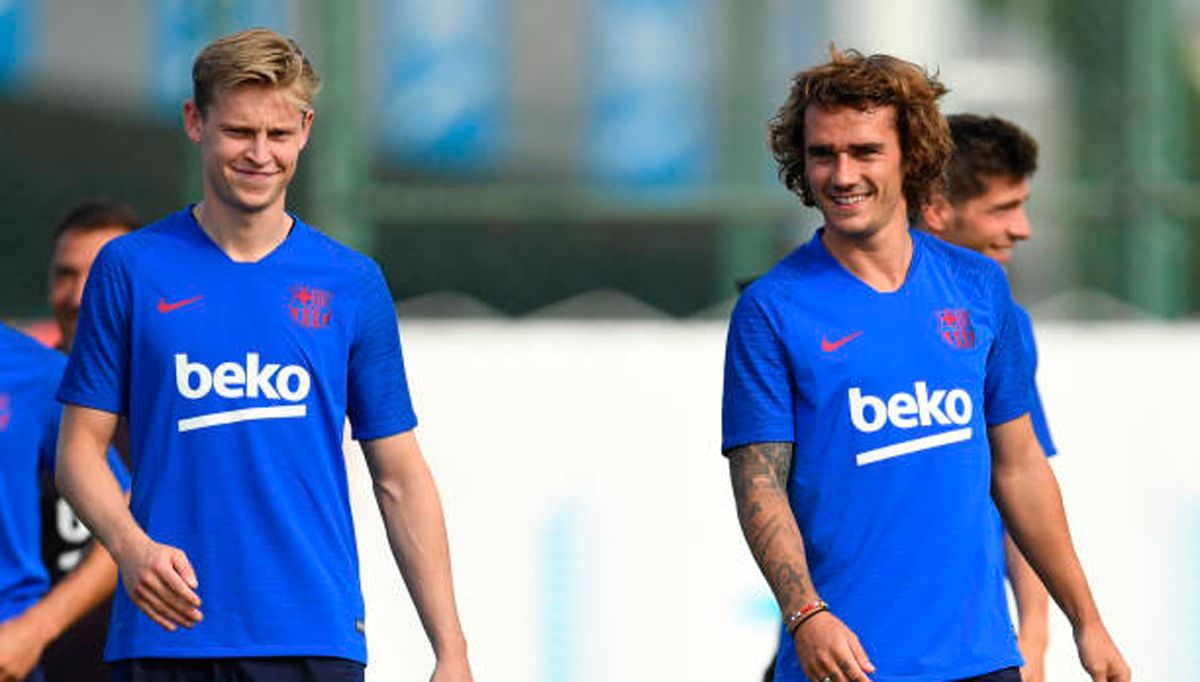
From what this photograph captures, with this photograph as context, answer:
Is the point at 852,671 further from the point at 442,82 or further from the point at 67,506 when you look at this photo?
the point at 442,82

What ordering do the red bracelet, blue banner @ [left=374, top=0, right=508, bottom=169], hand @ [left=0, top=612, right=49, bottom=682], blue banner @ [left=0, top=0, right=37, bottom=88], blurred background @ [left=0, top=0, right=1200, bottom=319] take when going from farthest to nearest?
1. blue banner @ [left=0, top=0, right=37, bottom=88]
2. blue banner @ [left=374, top=0, right=508, bottom=169]
3. blurred background @ [left=0, top=0, right=1200, bottom=319]
4. hand @ [left=0, top=612, right=49, bottom=682]
5. the red bracelet

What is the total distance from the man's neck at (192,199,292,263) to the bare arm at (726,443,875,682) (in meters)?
0.86

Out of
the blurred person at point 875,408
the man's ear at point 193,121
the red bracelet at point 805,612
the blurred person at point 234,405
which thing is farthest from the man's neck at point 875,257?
the man's ear at point 193,121

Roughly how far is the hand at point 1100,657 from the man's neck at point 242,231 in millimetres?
1571

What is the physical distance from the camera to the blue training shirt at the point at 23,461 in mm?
5453

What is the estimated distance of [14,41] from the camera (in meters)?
9.84

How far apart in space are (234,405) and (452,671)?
0.57m

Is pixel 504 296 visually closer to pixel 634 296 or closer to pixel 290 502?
pixel 634 296

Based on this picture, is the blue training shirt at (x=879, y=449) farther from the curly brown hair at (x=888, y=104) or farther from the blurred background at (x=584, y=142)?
the blurred background at (x=584, y=142)

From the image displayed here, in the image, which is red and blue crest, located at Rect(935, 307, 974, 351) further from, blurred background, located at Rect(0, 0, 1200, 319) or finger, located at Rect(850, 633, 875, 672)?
blurred background, located at Rect(0, 0, 1200, 319)

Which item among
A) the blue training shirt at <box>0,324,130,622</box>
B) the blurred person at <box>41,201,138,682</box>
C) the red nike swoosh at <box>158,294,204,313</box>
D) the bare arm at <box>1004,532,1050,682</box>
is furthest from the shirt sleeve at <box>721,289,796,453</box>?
the blurred person at <box>41,201,138,682</box>

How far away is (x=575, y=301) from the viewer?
8.10 m

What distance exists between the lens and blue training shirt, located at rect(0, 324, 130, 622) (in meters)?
5.45

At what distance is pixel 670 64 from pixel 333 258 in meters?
5.41
